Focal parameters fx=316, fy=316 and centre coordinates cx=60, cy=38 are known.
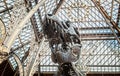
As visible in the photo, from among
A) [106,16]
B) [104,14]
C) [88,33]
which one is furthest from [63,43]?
[88,33]

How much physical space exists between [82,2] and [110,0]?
5.74ft

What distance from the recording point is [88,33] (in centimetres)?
2158

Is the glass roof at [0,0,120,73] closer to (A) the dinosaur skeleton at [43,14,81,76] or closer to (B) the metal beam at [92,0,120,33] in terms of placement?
(B) the metal beam at [92,0,120,33]

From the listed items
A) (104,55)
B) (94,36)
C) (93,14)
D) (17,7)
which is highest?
(17,7)

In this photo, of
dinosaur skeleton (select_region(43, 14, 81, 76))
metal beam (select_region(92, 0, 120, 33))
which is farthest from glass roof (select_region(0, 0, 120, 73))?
dinosaur skeleton (select_region(43, 14, 81, 76))

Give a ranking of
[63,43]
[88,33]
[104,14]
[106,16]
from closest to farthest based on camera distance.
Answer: [63,43] < [104,14] < [106,16] < [88,33]

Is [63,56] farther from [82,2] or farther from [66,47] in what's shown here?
[82,2]

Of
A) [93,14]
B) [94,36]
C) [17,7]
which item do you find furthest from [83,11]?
[17,7]

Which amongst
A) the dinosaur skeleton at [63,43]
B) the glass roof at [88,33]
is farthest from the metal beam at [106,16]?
the dinosaur skeleton at [63,43]

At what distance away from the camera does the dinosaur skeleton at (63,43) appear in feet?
20.0

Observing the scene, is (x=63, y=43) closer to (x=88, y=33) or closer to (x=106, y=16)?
(x=106, y=16)

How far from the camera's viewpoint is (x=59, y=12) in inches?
824

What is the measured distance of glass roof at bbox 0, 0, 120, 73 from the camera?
772 inches

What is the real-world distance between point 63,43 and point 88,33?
1552 cm
